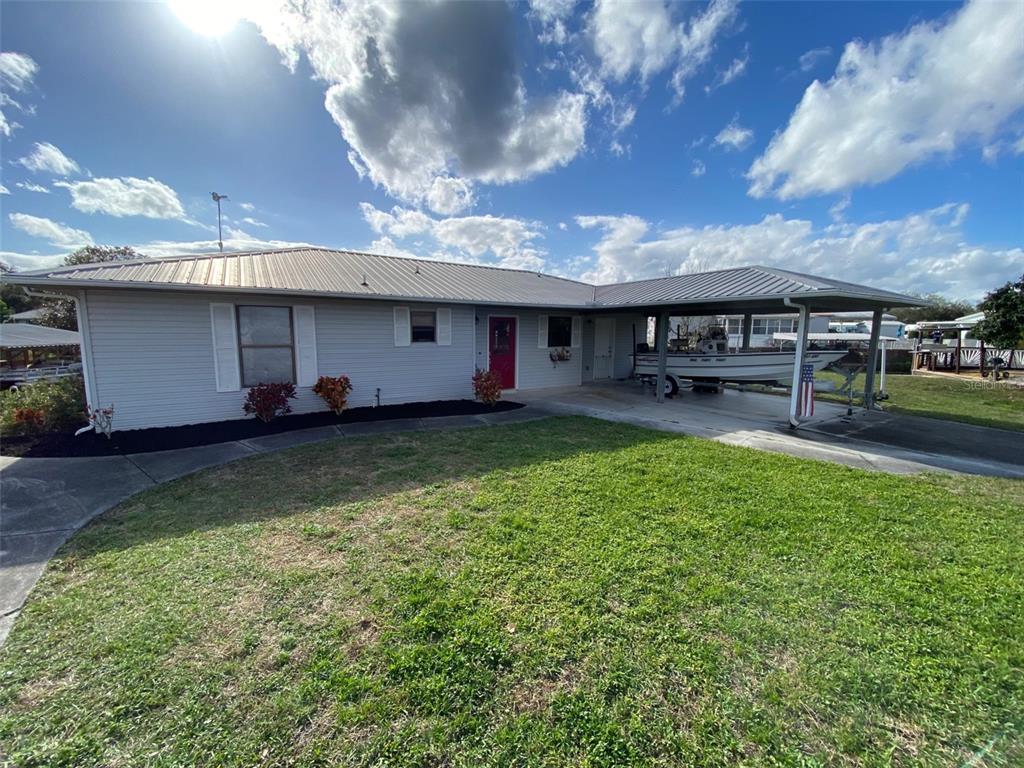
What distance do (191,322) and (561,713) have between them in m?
8.04

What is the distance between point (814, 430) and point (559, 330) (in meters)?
6.68

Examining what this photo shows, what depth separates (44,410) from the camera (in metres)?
6.72

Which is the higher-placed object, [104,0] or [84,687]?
[104,0]

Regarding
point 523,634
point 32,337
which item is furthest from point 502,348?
point 32,337

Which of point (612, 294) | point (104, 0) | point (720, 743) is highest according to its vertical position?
point (104, 0)

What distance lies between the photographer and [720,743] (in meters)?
1.79

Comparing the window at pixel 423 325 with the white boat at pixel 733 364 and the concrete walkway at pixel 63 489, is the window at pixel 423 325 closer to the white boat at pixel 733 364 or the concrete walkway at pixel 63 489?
the concrete walkway at pixel 63 489

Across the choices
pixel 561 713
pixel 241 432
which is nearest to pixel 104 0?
pixel 241 432

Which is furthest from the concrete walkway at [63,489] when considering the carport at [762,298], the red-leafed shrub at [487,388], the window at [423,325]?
the carport at [762,298]

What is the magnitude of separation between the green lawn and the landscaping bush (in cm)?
1663

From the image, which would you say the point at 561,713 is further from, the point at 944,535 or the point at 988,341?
the point at 988,341

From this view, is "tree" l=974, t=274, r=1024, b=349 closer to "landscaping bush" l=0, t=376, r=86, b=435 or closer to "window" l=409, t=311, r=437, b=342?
"window" l=409, t=311, r=437, b=342

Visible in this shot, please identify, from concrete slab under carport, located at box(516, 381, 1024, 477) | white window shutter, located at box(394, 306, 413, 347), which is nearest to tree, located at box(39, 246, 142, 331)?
white window shutter, located at box(394, 306, 413, 347)

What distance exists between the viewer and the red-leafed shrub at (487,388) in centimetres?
931
